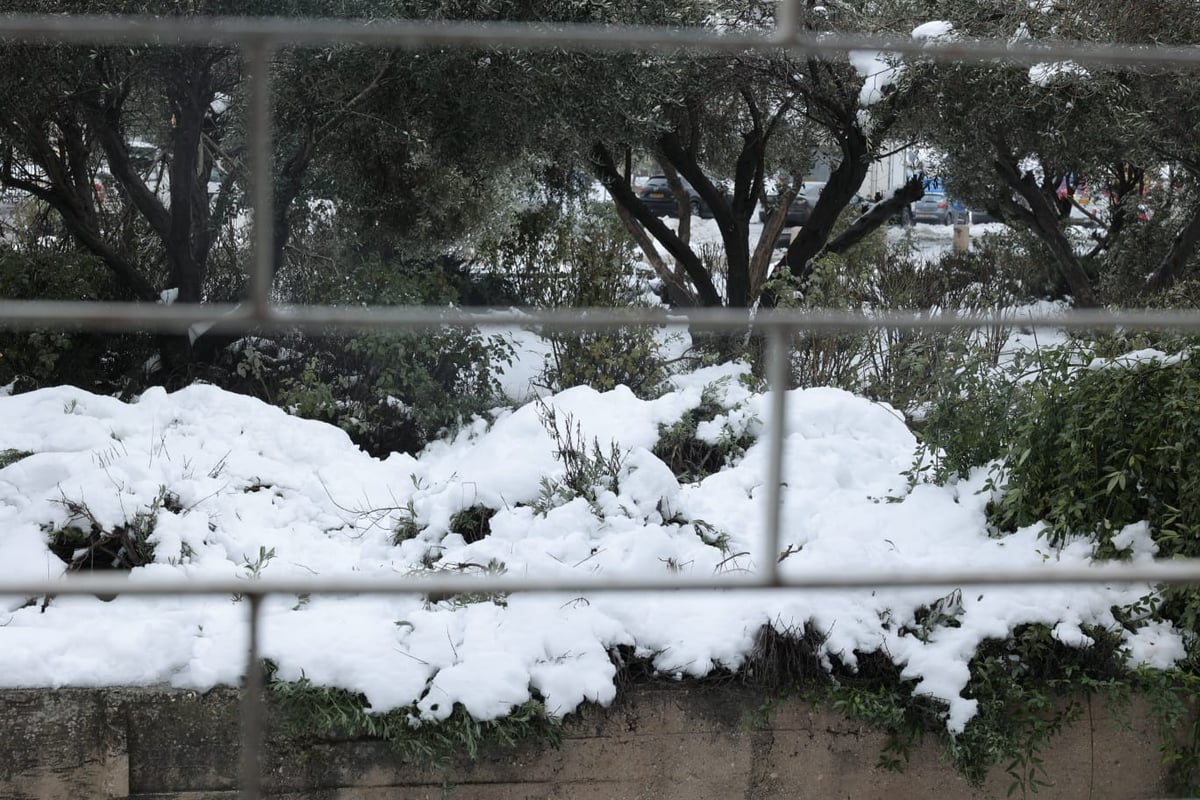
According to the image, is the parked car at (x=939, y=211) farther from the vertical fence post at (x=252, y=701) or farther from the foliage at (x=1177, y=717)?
the vertical fence post at (x=252, y=701)

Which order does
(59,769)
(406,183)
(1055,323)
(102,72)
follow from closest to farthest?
(1055,323)
(59,769)
(102,72)
(406,183)

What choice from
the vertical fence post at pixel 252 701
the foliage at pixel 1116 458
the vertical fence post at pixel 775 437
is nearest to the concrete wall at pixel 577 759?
the foliage at pixel 1116 458

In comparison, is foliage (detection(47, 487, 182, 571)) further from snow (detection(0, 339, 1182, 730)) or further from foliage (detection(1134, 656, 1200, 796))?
foliage (detection(1134, 656, 1200, 796))

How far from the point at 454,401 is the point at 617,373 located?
2.29 feet

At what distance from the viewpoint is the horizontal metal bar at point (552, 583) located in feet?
3.21

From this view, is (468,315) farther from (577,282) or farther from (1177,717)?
(577,282)

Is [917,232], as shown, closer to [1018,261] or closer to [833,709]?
[1018,261]

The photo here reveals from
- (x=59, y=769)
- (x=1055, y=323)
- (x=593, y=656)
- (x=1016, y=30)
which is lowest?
(x=59, y=769)

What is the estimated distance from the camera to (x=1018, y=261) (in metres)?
10.4

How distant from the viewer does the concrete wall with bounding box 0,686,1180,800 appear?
2.55 meters

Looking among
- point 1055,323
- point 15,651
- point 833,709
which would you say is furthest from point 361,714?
point 1055,323

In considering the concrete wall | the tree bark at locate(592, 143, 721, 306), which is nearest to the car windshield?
the tree bark at locate(592, 143, 721, 306)

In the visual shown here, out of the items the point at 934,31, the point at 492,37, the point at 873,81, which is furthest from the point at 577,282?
the point at 492,37

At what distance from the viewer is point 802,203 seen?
37.3ft
